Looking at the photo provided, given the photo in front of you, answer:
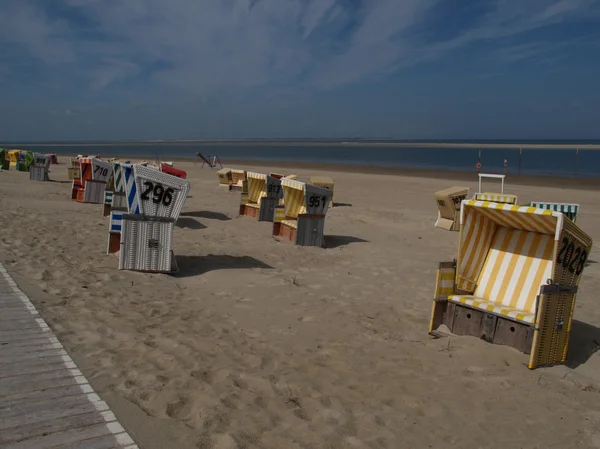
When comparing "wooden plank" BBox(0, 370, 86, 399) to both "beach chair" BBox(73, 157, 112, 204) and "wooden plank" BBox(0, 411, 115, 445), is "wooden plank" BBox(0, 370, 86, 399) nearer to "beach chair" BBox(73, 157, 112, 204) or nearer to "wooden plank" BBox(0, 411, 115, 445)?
"wooden plank" BBox(0, 411, 115, 445)

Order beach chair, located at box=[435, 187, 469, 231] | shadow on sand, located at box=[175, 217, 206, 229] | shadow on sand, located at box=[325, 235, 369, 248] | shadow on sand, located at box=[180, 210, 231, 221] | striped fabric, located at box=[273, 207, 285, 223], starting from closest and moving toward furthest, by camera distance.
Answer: shadow on sand, located at box=[325, 235, 369, 248]
striped fabric, located at box=[273, 207, 285, 223]
shadow on sand, located at box=[175, 217, 206, 229]
beach chair, located at box=[435, 187, 469, 231]
shadow on sand, located at box=[180, 210, 231, 221]

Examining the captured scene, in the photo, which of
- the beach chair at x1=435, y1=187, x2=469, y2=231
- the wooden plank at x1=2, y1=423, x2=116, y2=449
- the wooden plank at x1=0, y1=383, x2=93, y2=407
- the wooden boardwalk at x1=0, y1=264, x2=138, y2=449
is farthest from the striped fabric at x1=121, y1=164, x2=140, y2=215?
the beach chair at x1=435, y1=187, x2=469, y2=231

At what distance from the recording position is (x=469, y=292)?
7062 mm

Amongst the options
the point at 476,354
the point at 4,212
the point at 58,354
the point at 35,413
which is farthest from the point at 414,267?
the point at 4,212

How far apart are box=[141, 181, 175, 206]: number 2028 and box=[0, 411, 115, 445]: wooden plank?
5.25 meters

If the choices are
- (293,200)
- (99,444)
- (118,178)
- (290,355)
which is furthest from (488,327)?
(118,178)

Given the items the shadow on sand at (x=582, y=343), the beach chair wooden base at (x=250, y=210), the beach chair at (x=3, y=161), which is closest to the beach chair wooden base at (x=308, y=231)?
the beach chair wooden base at (x=250, y=210)

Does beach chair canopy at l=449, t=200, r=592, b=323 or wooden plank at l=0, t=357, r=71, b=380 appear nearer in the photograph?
wooden plank at l=0, t=357, r=71, b=380

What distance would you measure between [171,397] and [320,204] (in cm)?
Result: 833

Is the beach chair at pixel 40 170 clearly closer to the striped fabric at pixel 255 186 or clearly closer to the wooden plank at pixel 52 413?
the striped fabric at pixel 255 186

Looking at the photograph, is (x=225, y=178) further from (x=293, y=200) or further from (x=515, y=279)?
(x=515, y=279)

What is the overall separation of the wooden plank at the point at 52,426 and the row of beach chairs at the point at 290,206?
8.43m

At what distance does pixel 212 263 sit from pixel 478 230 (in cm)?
475

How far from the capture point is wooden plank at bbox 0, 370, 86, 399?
399 cm
